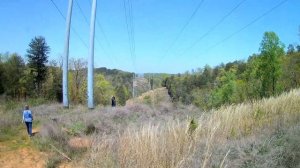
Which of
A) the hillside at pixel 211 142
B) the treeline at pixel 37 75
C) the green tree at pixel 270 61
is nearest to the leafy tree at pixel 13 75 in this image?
the treeline at pixel 37 75

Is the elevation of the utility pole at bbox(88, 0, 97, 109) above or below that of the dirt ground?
above

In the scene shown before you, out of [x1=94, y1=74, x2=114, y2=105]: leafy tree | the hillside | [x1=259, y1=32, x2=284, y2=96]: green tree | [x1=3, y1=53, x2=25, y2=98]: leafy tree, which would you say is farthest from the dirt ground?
[x1=94, y1=74, x2=114, y2=105]: leafy tree

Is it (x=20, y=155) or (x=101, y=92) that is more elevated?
(x=101, y=92)

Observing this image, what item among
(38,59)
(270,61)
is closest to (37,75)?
(38,59)

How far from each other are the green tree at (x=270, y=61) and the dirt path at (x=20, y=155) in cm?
3992

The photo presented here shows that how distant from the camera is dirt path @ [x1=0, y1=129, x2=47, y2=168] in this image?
13.0m

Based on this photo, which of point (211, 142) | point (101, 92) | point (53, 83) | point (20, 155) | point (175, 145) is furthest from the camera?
point (101, 92)

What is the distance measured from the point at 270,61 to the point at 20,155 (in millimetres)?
42169

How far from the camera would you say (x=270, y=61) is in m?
50.2

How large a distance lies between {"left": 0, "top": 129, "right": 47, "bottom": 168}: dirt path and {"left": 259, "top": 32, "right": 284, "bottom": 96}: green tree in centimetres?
3992

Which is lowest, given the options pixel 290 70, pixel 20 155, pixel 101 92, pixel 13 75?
pixel 20 155

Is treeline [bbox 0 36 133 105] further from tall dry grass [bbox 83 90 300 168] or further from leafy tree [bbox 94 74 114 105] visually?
tall dry grass [bbox 83 90 300 168]

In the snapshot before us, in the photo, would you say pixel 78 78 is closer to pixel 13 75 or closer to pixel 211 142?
pixel 13 75

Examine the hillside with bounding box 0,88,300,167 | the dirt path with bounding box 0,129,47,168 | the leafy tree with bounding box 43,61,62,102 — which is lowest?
the dirt path with bounding box 0,129,47,168
